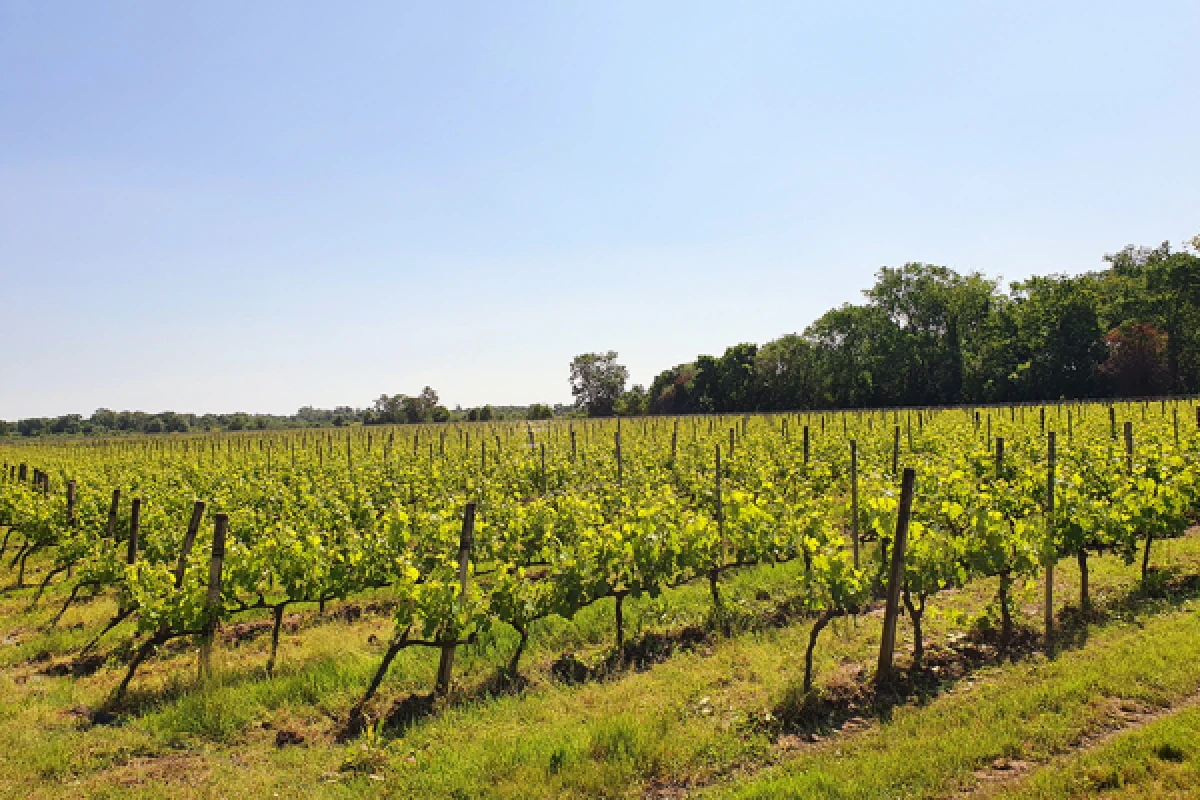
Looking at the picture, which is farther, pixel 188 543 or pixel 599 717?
pixel 188 543

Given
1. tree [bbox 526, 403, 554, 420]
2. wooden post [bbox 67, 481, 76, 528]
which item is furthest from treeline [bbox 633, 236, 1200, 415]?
wooden post [bbox 67, 481, 76, 528]

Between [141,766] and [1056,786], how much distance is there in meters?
6.55

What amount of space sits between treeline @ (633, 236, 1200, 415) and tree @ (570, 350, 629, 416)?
803 inches

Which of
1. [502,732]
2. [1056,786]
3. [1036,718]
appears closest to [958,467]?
[1036,718]

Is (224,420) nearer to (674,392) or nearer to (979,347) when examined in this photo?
(674,392)

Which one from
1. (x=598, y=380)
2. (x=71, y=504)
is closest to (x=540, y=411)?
(x=598, y=380)

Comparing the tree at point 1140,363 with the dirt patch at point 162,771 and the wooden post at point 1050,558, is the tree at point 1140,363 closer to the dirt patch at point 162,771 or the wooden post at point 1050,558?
the wooden post at point 1050,558

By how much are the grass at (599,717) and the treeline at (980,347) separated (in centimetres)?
4572

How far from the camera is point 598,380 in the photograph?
9562 centimetres

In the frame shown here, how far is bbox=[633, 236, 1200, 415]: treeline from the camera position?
45.6m

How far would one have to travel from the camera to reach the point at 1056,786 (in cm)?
388

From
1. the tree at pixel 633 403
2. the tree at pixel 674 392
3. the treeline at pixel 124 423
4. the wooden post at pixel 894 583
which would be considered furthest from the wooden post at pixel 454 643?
the treeline at pixel 124 423

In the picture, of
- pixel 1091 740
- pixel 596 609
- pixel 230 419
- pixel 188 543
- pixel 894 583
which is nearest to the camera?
pixel 1091 740

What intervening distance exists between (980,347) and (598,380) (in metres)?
52.3
